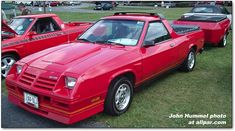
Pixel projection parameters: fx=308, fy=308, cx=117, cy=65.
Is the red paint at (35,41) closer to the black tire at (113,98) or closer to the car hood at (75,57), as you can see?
the car hood at (75,57)

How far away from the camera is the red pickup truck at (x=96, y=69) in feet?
13.6

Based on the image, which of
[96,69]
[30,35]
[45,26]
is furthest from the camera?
[45,26]

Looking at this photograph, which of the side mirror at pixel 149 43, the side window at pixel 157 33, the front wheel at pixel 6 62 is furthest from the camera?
the front wheel at pixel 6 62

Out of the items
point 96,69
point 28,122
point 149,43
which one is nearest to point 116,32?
point 149,43

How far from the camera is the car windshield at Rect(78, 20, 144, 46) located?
539 cm

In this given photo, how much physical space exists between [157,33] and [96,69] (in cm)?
203

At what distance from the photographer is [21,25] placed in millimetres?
7648

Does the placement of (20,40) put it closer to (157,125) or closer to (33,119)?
(33,119)

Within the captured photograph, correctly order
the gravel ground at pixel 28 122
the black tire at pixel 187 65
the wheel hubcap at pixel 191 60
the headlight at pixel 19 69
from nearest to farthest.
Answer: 1. the gravel ground at pixel 28 122
2. the headlight at pixel 19 69
3. the black tire at pixel 187 65
4. the wheel hubcap at pixel 191 60

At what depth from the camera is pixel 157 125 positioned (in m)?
4.58

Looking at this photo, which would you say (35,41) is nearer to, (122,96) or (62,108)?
(122,96)

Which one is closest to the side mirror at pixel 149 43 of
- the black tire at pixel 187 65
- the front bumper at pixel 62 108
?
the front bumper at pixel 62 108

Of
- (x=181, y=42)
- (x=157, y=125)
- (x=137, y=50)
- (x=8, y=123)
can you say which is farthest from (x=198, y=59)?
(x=8, y=123)

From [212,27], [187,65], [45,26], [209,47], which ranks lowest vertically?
[209,47]
